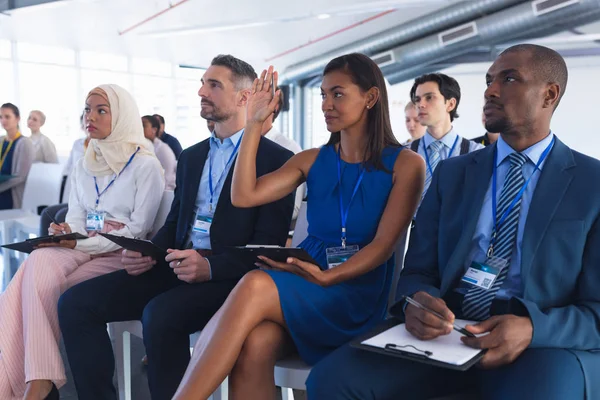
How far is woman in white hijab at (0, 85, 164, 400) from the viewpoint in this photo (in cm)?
227

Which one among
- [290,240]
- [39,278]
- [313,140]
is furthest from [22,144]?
[313,140]

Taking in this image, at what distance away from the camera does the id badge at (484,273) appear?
151cm

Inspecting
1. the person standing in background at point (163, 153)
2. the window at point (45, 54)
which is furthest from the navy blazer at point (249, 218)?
the window at point (45, 54)

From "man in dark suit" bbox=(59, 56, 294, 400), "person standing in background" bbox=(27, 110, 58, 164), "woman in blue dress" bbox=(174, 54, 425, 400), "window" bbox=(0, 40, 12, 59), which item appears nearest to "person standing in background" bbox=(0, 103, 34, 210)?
"person standing in background" bbox=(27, 110, 58, 164)

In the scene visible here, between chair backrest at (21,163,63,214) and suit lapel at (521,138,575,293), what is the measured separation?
393 cm

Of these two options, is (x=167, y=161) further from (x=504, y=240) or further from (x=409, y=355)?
(x=409, y=355)

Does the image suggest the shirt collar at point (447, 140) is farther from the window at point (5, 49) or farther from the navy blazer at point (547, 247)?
the window at point (5, 49)

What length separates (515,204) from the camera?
1525 millimetres

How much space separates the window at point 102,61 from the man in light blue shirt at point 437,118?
10065 millimetres

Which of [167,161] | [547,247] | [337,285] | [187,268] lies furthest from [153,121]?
[547,247]

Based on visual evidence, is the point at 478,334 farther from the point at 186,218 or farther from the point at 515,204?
the point at 186,218

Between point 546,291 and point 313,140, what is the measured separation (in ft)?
48.2

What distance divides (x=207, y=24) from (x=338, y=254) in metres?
9.56

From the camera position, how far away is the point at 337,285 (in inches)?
70.6
